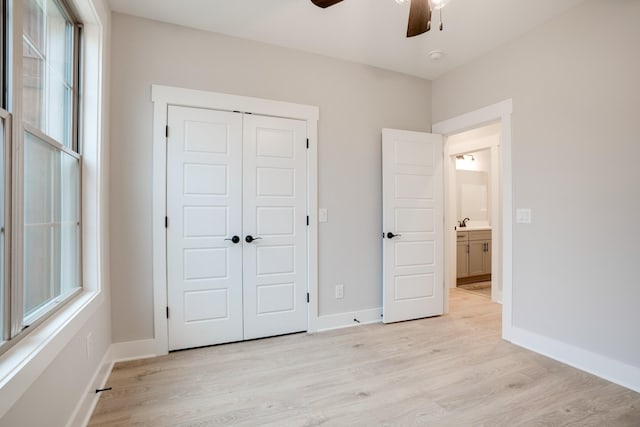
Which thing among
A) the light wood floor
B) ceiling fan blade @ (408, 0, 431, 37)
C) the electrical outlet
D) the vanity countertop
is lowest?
the light wood floor

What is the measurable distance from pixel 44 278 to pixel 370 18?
2.83 metres

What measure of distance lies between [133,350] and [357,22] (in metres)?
3.28

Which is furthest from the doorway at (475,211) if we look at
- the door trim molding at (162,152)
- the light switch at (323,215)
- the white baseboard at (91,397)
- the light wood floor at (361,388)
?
the white baseboard at (91,397)

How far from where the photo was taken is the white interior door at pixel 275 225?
2855 mm

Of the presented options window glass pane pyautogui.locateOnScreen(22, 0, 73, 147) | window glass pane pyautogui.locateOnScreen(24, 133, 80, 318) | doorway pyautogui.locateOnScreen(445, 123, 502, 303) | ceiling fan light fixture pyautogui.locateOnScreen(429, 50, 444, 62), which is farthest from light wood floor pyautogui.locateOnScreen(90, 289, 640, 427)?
ceiling fan light fixture pyautogui.locateOnScreen(429, 50, 444, 62)

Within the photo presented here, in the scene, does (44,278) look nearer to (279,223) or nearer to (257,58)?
(279,223)

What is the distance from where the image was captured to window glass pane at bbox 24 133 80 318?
1390 millimetres

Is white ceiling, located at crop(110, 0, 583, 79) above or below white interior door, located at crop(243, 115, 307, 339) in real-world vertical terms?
above

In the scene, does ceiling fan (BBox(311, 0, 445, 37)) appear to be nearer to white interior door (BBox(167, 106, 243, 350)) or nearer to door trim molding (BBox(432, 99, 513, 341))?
white interior door (BBox(167, 106, 243, 350))

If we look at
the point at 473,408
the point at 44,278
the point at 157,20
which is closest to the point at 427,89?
the point at 157,20

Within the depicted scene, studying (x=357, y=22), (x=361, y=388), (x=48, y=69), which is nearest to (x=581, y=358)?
(x=361, y=388)

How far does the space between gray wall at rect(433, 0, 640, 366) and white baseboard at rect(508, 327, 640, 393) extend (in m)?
0.05

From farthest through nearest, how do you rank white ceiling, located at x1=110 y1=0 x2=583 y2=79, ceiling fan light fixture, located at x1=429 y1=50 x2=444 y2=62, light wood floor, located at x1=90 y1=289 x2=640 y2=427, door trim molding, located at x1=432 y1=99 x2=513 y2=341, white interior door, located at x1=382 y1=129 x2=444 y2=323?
1. white interior door, located at x1=382 y1=129 x2=444 y2=323
2. ceiling fan light fixture, located at x1=429 y1=50 x2=444 y2=62
3. door trim molding, located at x1=432 y1=99 x2=513 y2=341
4. white ceiling, located at x1=110 y1=0 x2=583 y2=79
5. light wood floor, located at x1=90 y1=289 x2=640 y2=427

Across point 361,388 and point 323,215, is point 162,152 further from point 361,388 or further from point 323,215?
point 361,388
